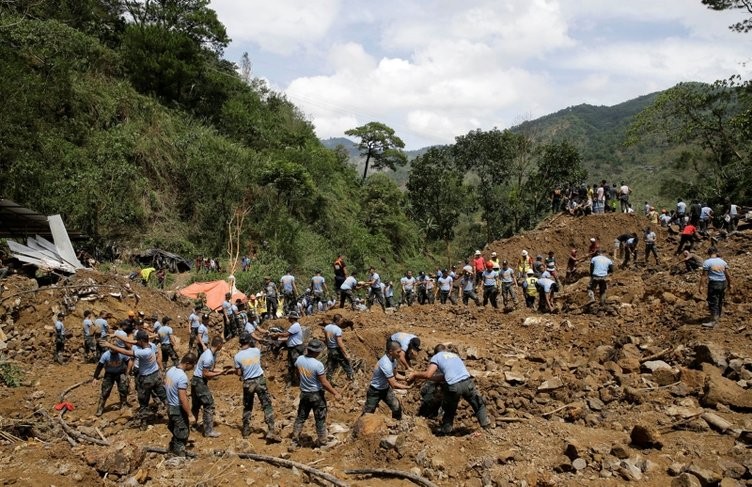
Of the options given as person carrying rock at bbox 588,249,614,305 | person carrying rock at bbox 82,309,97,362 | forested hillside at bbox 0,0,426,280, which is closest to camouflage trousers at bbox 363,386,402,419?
person carrying rock at bbox 588,249,614,305

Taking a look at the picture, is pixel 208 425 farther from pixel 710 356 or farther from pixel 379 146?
pixel 379 146

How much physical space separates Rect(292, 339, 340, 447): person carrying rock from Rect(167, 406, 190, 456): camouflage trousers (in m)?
1.41

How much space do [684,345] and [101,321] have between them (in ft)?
41.1

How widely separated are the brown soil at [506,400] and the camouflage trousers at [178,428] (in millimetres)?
249

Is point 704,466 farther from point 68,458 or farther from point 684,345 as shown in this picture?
point 68,458

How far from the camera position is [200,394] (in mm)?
7062

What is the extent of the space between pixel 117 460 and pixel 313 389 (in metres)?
2.41

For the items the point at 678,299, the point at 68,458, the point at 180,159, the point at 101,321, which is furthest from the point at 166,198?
the point at 678,299

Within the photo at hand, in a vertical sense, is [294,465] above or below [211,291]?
above

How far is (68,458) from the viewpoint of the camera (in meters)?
6.13

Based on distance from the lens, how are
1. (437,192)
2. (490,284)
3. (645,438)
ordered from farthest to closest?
1. (437,192)
2. (490,284)
3. (645,438)

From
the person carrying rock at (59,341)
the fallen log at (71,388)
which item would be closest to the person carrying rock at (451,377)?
the fallen log at (71,388)

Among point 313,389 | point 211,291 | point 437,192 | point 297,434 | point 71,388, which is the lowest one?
point 71,388

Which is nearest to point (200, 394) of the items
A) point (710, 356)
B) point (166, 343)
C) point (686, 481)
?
point (166, 343)
